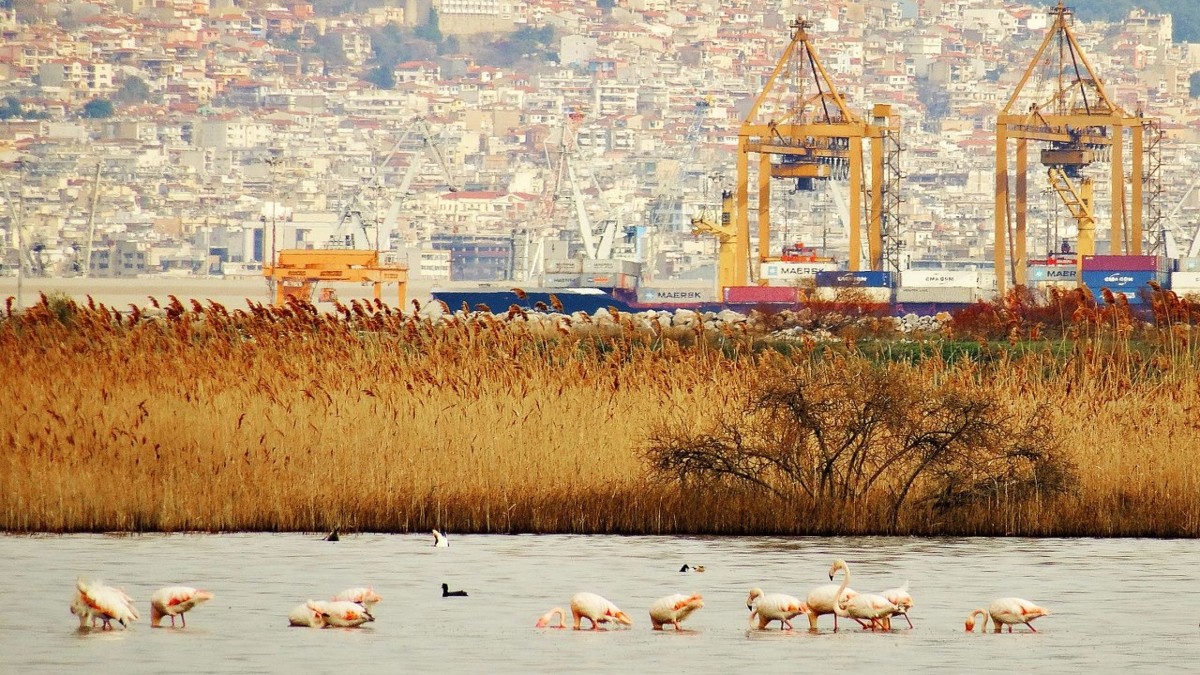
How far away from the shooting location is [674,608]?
12320 millimetres

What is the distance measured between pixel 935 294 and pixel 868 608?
9793cm

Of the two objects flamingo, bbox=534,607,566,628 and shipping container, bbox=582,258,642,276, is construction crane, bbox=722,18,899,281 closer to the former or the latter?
shipping container, bbox=582,258,642,276

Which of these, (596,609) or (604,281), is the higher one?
(604,281)

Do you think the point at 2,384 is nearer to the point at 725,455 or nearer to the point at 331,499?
the point at 331,499

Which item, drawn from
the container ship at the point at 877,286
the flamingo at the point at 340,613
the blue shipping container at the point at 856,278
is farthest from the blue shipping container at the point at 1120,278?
the flamingo at the point at 340,613

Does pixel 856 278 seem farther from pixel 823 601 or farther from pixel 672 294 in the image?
pixel 823 601

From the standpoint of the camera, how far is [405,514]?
16906 millimetres

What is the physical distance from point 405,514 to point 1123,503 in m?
5.42

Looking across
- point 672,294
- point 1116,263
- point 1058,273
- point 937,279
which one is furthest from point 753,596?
point 672,294

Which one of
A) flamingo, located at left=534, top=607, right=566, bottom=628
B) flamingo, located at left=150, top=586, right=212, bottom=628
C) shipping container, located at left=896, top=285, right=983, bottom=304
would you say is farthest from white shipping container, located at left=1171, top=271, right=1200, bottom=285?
flamingo, located at left=150, top=586, right=212, bottom=628

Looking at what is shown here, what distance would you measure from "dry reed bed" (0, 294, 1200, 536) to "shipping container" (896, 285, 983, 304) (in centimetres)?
8961

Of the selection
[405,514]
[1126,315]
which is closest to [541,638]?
[405,514]

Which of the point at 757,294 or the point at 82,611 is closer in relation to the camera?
the point at 82,611

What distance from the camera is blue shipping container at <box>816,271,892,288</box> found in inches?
4023
